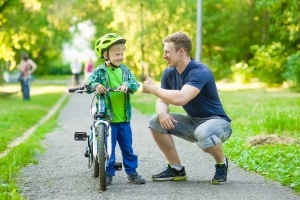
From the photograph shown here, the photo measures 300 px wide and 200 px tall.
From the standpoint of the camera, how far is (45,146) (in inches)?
425

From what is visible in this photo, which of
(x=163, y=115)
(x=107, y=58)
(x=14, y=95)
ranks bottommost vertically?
(x=14, y=95)

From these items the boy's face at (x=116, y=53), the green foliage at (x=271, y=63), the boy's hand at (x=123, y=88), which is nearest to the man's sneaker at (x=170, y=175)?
the boy's hand at (x=123, y=88)

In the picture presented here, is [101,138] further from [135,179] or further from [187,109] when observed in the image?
[187,109]

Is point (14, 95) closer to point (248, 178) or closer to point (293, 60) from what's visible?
point (293, 60)

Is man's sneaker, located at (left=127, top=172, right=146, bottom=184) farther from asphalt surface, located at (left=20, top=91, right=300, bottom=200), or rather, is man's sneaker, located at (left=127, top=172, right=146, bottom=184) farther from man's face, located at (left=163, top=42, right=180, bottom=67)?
man's face, located at (left=163, top=42, right=180, bottom=67)

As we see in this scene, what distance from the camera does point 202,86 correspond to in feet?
22.9

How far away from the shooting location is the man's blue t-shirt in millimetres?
7059

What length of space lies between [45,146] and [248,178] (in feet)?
14.8

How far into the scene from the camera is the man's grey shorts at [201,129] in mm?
6895

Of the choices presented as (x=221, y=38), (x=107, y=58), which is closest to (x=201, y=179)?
(x=107, y=58)

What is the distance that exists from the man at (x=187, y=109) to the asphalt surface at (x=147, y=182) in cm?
31

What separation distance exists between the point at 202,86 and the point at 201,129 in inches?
18.7

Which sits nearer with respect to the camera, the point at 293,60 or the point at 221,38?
the point at 293,60

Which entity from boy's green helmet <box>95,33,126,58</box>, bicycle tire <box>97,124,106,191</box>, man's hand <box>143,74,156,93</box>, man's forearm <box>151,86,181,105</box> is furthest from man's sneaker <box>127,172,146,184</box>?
boy's green helmet <box>95,33,126,58</box>
